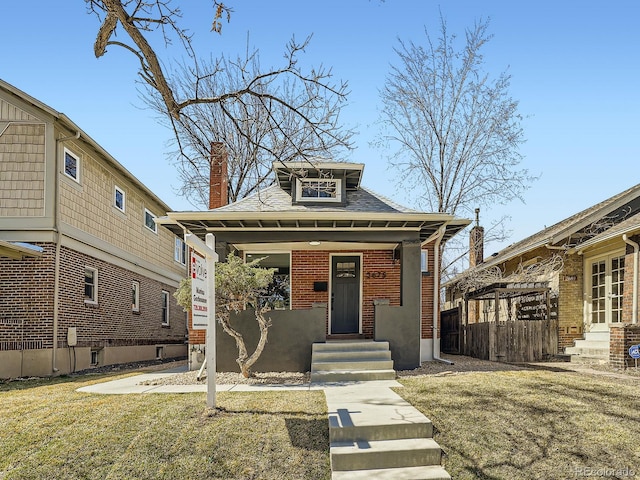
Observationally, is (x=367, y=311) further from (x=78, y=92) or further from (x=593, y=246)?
(x=78, y=92)

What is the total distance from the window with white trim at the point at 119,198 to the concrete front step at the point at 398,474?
1273cm

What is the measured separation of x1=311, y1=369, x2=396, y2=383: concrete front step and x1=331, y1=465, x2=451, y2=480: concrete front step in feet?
12.7

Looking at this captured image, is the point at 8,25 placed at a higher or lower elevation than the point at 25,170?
higher

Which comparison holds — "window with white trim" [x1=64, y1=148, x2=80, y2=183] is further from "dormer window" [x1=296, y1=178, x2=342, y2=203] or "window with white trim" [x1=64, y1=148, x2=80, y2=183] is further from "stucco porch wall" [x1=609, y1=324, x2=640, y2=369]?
"stucco porch wall" [x1=609, y1=324, x2=640, y2=369]

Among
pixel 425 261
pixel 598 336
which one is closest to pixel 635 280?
pixel 598 336

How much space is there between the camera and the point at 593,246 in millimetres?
13508

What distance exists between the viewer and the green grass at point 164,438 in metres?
5.09

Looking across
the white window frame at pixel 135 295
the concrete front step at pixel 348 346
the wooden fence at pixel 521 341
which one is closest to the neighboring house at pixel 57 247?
the white window frame at pixel 135 295

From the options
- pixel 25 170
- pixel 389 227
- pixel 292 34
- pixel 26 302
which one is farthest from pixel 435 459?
pixel 25 170

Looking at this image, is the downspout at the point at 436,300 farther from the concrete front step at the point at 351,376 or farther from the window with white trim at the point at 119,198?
the window with white trim at the point at 119,198

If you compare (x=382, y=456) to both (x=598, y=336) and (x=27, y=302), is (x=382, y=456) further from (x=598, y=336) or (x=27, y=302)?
(x=598, y=336)

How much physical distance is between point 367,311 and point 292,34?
8.44 m

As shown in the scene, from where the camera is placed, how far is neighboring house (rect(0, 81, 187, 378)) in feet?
37.6

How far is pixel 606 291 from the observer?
43.0 ft
